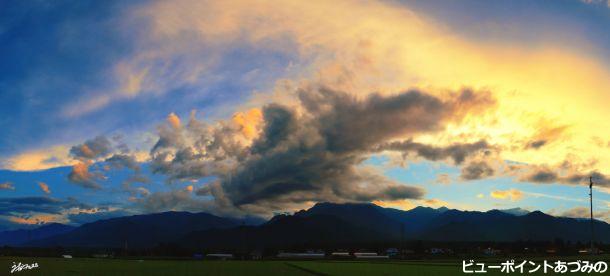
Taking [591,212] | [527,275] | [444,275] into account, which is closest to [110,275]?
[444,275]

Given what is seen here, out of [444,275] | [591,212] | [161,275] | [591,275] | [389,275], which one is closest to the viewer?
[591,275]

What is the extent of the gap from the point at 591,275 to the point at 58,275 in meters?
66.0

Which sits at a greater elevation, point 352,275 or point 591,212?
point 591,212

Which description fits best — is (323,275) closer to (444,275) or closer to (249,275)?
(249,275)

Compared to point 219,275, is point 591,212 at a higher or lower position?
higher

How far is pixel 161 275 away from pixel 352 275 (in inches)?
1062

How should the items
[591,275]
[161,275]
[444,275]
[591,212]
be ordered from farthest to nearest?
[591,212] → [161,275] → [444,275] → [591,275]

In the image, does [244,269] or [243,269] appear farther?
[244,269]

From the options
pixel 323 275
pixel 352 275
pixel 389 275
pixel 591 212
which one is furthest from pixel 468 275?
pixel 591 212

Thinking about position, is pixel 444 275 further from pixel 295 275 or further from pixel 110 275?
pixel 110 275

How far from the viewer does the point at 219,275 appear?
7262cm

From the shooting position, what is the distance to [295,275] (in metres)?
71.9

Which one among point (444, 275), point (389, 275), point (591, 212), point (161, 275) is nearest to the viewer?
point (444, 275)

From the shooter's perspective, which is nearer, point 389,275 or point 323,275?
point 389,275
